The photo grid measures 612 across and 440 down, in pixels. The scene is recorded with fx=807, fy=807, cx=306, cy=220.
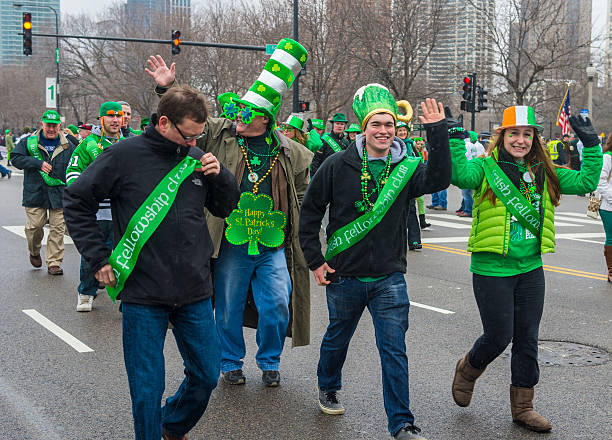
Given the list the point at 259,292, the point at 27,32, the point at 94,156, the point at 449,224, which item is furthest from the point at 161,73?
the point at 27,32

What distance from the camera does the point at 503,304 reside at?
465 cm

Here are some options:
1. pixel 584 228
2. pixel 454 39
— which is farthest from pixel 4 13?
pixel 584 228

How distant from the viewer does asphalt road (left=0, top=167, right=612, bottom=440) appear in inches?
187

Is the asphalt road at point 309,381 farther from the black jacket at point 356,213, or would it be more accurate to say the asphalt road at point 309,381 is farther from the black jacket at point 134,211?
the black jacket at point 134,211

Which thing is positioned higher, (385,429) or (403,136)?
(403,136)

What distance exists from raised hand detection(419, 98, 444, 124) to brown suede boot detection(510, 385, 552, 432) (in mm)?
1696

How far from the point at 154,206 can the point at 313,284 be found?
6239 millimetres

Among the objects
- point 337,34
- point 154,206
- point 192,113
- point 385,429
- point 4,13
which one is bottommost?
point 385,429

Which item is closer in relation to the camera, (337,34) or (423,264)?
(423,264)

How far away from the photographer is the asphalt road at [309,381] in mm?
4750

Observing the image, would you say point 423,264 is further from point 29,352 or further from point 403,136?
point 29,352

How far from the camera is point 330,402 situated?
4.97 metres

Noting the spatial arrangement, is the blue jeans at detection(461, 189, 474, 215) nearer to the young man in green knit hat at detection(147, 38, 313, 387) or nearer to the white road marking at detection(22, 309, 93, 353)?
the white road marking at detection(22, 309, 93, 353)

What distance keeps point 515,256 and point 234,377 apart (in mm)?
2118
